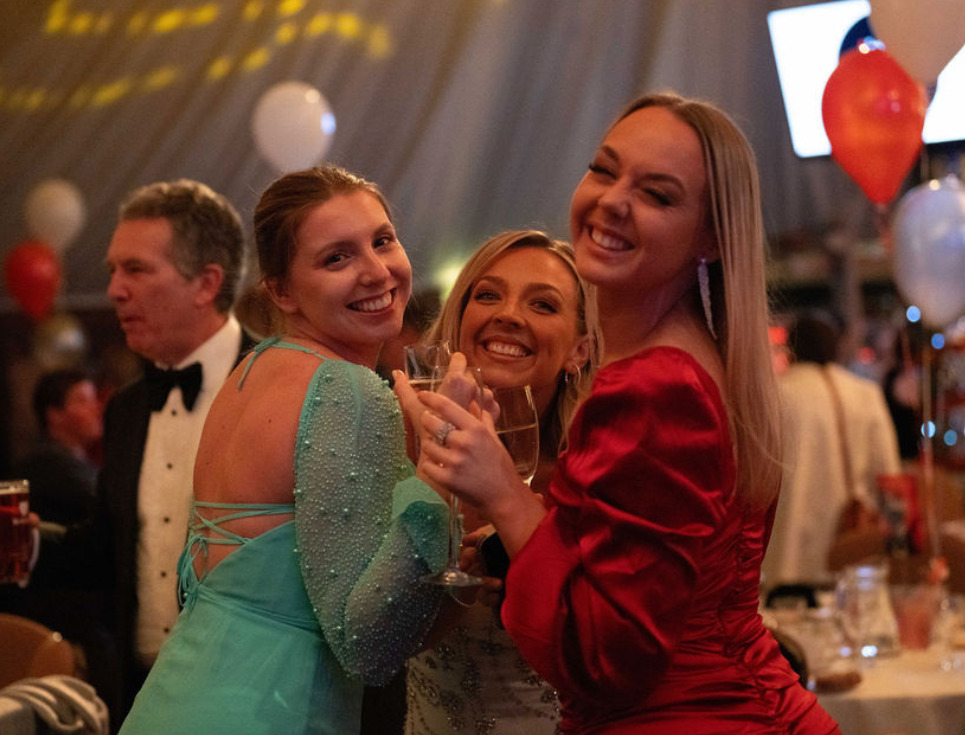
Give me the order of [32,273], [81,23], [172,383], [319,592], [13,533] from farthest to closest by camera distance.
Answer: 1. [32,273]
2. [81,23]
3. [172,383]
4. [13,533]
5. [319,592]

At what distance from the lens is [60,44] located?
5871mm

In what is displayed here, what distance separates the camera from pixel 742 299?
1.65 metres

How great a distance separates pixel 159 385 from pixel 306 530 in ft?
5.32

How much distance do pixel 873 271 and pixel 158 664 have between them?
34.7 ft

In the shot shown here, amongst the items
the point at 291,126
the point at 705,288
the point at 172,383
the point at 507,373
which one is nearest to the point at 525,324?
the point at 507,373

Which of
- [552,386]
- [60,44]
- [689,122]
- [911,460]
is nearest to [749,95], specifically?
[911,460]

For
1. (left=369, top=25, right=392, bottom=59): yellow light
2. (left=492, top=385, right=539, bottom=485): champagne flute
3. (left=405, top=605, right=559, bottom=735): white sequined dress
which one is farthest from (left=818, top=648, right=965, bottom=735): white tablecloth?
(left=369, top=25, right=392, bottom=59): yellow light

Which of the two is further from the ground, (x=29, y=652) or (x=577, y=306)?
(x=577, y=306)

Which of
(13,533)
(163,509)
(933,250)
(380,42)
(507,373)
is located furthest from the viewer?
(380,42)

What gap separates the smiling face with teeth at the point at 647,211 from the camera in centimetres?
160

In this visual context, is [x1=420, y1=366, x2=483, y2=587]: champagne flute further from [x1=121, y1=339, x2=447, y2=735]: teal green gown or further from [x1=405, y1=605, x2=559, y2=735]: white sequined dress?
[x1=405, y1=605, x2=559, y2=735]: white sequined dress

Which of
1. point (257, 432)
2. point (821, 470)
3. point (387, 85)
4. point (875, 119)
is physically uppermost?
point (387, 85)

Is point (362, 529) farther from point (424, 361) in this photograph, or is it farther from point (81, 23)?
point (81, 23)

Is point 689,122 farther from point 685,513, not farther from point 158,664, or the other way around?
point 158,664
